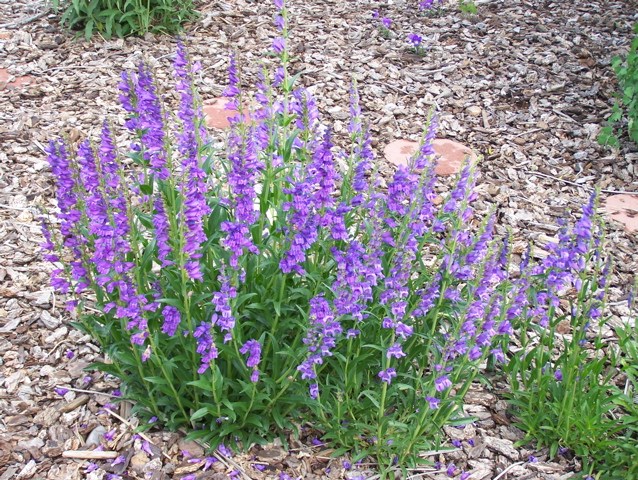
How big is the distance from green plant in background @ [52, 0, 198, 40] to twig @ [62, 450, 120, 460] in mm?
4355

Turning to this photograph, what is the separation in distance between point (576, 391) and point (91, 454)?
211 cm

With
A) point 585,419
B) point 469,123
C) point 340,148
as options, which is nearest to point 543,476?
point 585,419

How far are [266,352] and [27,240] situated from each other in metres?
2.02

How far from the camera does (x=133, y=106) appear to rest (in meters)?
2.62

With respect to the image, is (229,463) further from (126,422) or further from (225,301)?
(225,301)

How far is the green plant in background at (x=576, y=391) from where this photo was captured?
289 cm

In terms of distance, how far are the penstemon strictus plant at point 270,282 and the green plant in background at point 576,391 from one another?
0.69 ft

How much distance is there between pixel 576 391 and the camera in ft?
9.86

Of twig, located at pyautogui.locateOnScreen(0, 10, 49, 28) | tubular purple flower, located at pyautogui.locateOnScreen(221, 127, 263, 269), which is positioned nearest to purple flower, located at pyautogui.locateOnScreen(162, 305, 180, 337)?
tubular purple flower, located at pyautogui.locateOnScreen(221, 127, 263, 269)

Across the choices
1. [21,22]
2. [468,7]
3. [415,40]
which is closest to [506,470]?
[415,40]

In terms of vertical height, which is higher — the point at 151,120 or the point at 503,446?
the point at 151,120

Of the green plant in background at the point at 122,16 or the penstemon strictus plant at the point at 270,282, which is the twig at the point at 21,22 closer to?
the green plant in background at the point at 122,16

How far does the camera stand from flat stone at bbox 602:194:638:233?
4551 mm

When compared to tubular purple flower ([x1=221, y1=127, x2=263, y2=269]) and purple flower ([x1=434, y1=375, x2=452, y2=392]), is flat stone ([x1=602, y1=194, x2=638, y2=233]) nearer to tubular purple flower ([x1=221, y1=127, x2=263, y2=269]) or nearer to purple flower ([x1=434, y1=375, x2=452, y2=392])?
purple flower ([x1=434, y1=375, x2=452, y2=392])
